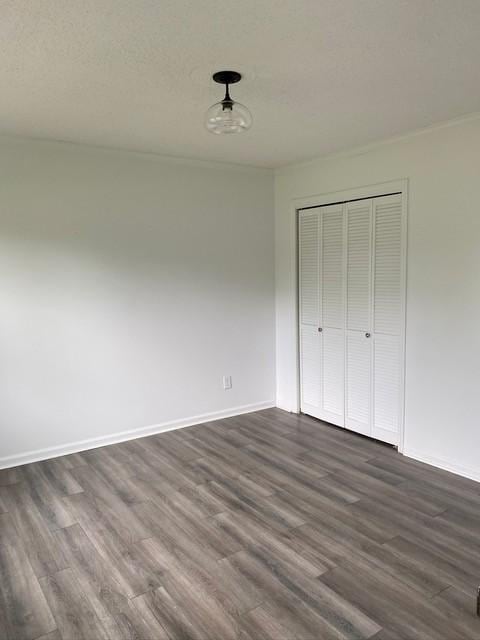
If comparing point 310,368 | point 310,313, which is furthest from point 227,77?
point 310,368

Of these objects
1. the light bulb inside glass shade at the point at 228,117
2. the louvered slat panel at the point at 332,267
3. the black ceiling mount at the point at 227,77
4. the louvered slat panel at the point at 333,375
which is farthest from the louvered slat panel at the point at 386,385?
the black ceiling mount at the point at 227,77

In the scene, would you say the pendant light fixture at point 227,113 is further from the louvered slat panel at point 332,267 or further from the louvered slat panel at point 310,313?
the louvered slat panel at point 310,313

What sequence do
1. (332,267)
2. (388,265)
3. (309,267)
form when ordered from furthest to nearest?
1. (309,267)
2. (332,267)
3. (388,265)

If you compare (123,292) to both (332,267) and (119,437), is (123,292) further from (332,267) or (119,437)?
(332,267)

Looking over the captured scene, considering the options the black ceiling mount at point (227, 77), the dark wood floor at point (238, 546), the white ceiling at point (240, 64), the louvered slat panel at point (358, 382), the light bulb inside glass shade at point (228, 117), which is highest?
the white ceiling at point (240, 64)

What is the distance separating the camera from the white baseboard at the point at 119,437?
3.70m

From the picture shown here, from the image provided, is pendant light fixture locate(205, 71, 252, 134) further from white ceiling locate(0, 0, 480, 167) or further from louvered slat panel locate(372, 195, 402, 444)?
louvered slat panel locate(372, 195, 402, 444)

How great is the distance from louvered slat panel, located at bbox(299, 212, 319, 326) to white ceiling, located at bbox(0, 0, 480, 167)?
43.4 inches

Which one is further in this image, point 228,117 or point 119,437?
point 119,437

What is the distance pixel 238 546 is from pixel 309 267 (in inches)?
107

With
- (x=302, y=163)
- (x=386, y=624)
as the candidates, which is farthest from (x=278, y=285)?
(x=386, y=624)

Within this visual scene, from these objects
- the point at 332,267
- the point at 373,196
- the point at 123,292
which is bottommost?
the point at 123,292

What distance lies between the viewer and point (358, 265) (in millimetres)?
4102

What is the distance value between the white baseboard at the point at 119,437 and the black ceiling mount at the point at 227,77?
291cm
